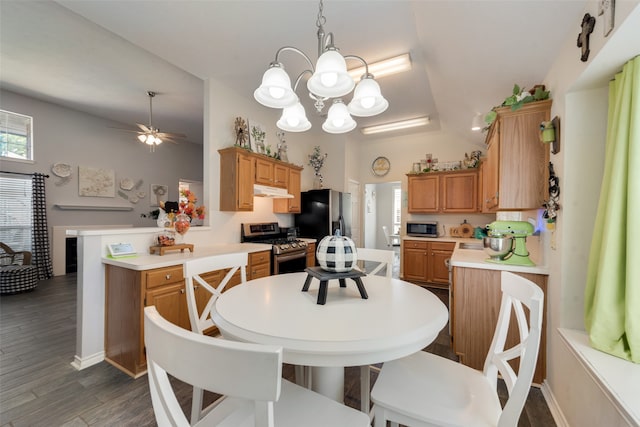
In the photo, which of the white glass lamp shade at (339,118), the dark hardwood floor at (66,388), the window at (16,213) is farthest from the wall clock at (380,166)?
the window at (16,213)

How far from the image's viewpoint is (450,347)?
2.50 metres

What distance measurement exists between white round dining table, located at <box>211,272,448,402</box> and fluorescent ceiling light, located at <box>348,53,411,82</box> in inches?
98.9

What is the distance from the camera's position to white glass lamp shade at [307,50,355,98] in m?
1.28

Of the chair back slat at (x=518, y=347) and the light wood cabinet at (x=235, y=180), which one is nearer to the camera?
the chair back slat at (x=518, y=347)

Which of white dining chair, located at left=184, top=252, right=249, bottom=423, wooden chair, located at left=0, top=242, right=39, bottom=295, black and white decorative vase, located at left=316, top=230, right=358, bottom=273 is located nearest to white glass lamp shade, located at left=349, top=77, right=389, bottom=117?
black and white decorative vase, located at left=316, top=230, right=358, bottom=273

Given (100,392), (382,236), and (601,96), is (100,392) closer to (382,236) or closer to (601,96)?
(601,96)

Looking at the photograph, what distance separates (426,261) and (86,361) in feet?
15.1

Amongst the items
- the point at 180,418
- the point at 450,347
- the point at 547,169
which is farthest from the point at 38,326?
the point at 547,169

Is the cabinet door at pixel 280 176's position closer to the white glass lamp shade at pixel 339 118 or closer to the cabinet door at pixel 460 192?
the white glass lamp shade at pixel 339 118

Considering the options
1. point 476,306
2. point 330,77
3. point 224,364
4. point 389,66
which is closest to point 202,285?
point 224,364

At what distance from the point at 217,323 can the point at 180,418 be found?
16.4 inches

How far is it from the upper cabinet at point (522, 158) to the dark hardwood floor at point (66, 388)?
1.44m

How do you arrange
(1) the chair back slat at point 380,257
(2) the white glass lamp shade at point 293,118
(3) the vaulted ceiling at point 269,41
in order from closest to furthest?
(2) the white glass lamp shade at point 293,118, (3) the vaulted ceiling at point 269,41, (1) the chair back slat at point 380,257

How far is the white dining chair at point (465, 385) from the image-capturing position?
875 mm
